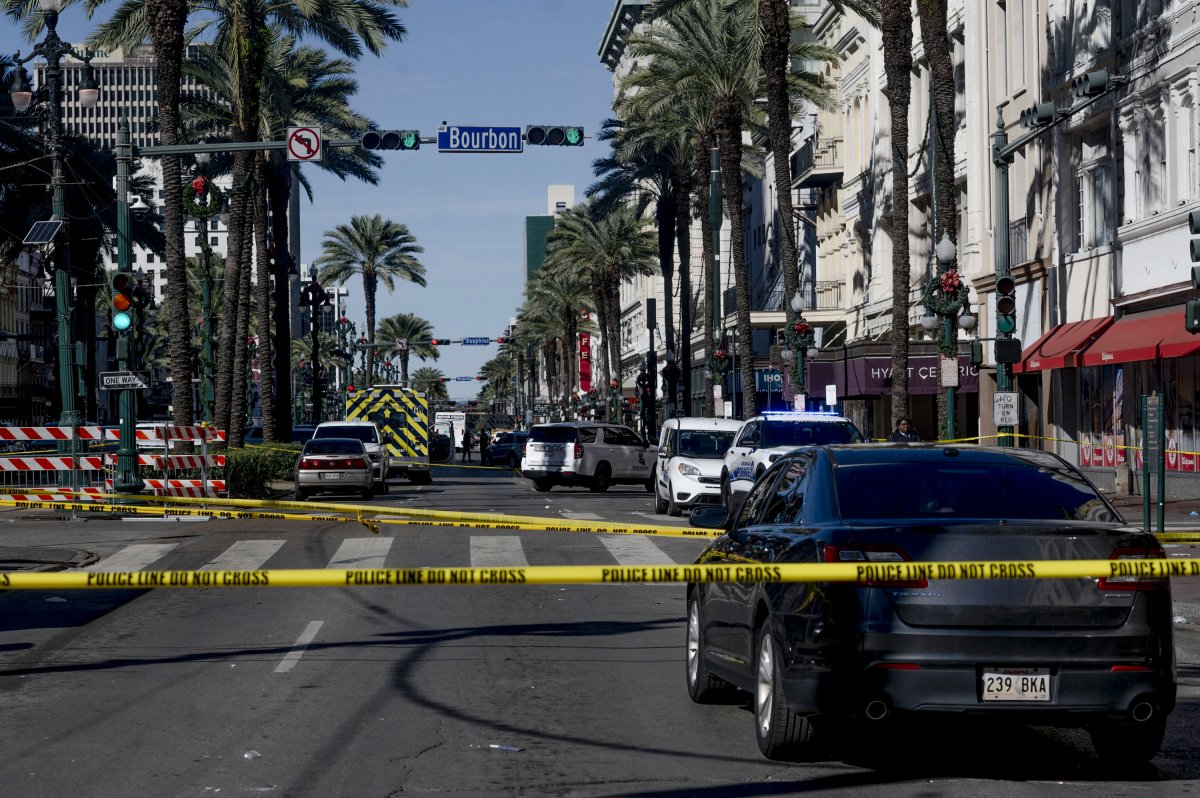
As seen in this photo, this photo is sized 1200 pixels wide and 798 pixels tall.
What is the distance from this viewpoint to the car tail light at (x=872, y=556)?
7.37 metres

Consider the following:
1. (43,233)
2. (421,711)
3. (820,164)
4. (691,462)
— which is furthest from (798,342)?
(421,711)

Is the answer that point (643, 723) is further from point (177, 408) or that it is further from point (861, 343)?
point (861, 343)

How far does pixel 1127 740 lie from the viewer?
312 inches

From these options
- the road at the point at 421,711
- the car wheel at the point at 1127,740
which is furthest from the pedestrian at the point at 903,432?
the car wheel at the point at 1127,740

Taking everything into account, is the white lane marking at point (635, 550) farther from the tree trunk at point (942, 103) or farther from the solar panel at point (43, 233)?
the solar panel at point (43, 233)

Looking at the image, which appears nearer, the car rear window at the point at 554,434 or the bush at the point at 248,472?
the bush at the point at 248,472

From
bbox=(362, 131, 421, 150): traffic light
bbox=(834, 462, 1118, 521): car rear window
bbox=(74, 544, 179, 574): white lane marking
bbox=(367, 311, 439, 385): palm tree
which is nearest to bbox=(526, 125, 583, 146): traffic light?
bbox=(362, 131, 421, 150): traffic light

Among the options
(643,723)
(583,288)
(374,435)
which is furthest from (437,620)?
(583,288)

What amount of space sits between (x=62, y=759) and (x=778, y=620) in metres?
3.65

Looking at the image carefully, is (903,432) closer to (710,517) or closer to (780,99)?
(780,99)

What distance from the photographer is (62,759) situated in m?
8.36

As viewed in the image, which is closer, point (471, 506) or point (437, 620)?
point (437, 620)

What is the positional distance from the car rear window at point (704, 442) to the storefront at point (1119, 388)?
623 cm

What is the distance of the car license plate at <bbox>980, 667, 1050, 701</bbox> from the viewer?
7.31 meters
